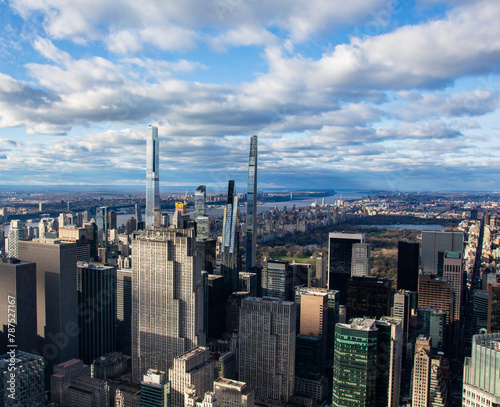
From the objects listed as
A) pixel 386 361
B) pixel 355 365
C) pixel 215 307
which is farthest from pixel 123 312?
pixel 386 361

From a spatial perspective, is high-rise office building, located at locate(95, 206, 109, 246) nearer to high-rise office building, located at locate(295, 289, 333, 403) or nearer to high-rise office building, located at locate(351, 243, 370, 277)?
high-rise office building, located at locate(295, 289, 333, 403)

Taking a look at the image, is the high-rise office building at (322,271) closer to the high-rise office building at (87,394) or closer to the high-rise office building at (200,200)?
the high-rise office building at (200,200)

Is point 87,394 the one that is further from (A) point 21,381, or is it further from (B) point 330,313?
(B) point 330,313

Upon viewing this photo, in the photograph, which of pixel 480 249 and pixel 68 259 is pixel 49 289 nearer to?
pixel 68 259

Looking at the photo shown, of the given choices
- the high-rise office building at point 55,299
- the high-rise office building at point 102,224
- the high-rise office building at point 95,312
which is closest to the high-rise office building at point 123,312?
the high-rise office building at point 95,312

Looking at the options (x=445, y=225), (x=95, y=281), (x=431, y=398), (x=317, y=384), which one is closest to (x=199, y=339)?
(x=317, y=384)
